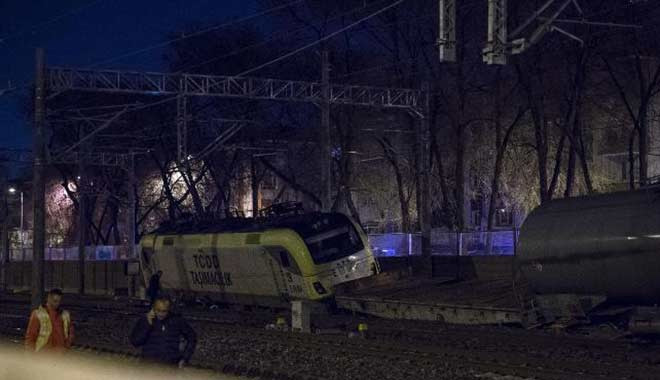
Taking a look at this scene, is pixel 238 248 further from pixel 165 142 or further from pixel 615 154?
pixel 165 142

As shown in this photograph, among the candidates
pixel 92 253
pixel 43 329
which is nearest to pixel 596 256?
pixel 43 329

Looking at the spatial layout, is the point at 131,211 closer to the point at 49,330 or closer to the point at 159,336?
the point at 49,330

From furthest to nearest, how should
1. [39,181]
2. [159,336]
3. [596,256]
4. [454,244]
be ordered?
[454,244], [39,181], [596,256], [159,336]

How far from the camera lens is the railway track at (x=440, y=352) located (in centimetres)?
1792

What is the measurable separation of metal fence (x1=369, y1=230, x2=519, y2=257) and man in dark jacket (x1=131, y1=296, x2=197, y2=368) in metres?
28.1

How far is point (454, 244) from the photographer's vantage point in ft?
140

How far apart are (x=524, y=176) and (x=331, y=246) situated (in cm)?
2043

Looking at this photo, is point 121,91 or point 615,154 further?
point 615,154

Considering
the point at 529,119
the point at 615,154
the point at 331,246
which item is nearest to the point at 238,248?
the point at 331,246

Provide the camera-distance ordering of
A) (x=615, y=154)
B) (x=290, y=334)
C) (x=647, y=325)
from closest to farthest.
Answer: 1. (x=647, y=325)
2. (x=290, y=334)
3. (x=615, y=154)

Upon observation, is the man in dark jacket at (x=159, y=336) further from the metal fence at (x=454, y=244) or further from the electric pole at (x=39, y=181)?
the metal fence at (x=454, y=244)

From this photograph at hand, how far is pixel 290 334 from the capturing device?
1021 inches

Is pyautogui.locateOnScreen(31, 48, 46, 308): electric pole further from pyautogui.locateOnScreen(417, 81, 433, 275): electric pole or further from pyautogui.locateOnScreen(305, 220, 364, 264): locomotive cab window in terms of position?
pyautogui.locateOnScreen(417, 81, 433, 275): electric pole

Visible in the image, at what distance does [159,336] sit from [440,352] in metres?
10.9
